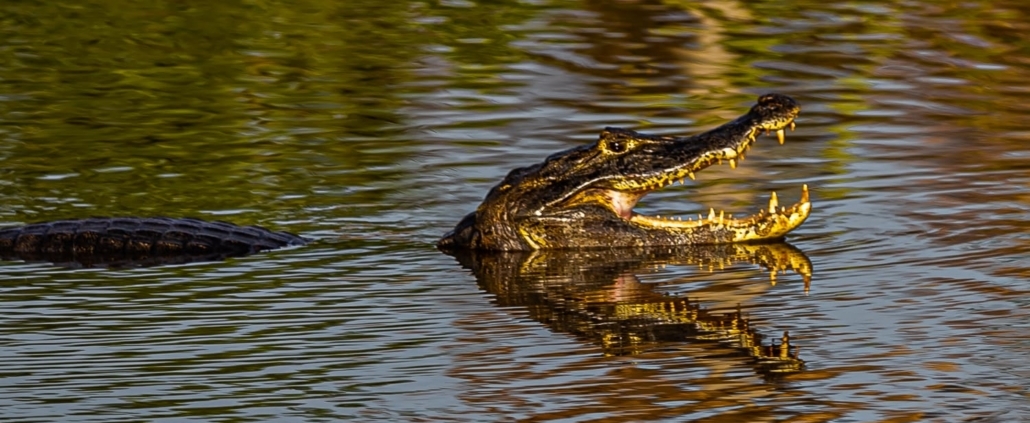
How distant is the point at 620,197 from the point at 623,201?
0.03 meters

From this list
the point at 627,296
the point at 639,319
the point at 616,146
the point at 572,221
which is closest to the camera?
the point at 639,319

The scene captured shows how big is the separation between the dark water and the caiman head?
155 mm

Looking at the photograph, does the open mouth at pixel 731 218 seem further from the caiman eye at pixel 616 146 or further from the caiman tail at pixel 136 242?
the caiman tail at pixel 136 242

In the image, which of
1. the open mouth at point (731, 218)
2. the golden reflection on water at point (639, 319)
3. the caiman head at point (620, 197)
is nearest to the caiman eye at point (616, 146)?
the caiman head at point (620, 197)

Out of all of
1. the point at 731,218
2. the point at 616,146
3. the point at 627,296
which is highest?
the point at 616,146

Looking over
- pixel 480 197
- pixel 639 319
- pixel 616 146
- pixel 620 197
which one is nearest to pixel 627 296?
pixel 639 319

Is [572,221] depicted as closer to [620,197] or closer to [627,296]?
[620,197]

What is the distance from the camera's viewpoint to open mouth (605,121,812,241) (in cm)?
881

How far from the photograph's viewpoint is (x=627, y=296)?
7887 millimetres

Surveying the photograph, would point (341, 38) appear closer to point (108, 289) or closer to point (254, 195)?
point (254, 195)

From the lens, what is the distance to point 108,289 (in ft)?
27.0

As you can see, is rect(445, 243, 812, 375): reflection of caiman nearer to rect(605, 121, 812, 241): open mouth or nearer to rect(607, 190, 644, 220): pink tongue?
rect(605, 121, 812, 241): open mouth

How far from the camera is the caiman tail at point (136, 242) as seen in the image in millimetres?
8977

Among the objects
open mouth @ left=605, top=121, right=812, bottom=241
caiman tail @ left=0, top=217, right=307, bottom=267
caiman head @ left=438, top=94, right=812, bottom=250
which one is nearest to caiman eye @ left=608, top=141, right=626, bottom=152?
caiman head @ left=438, top=94, right=812, bottom=250
